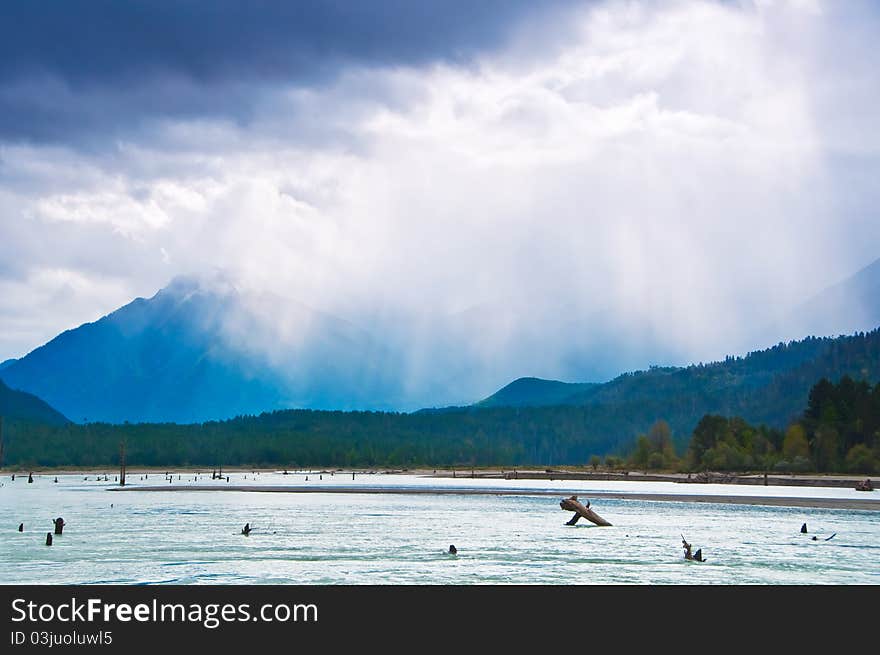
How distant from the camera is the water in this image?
2443 inches

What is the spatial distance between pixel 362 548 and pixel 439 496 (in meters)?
99.2

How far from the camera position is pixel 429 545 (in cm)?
8044

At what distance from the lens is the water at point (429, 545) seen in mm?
62062
